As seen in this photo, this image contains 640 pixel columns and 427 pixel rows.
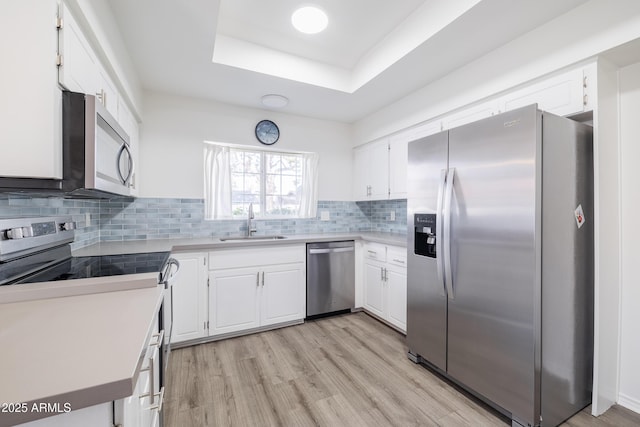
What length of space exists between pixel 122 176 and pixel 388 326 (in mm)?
2637

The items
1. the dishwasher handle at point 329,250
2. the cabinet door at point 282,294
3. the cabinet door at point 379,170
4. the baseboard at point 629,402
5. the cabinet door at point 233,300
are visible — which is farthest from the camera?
the cabinet door at point 379,170

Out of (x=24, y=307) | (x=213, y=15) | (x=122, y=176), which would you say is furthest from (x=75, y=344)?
(x=213, y=15)

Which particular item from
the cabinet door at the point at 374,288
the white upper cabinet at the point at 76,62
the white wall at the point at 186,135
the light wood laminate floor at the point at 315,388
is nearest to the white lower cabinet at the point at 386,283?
the cabinet door at the point at 374,288

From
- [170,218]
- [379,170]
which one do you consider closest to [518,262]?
[379,170]

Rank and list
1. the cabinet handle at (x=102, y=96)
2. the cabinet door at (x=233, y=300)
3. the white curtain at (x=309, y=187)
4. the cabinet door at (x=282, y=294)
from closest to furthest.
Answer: the cabinet handle at (x=102, y=96)
the cabinet door at (x=233, y=300)
the cabinet door at (x=282, y=294)
the white curtain at (x=309, y=187)

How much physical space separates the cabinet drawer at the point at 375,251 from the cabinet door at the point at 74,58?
2.57 m

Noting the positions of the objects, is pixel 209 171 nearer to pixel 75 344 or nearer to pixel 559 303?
pixel 75 344

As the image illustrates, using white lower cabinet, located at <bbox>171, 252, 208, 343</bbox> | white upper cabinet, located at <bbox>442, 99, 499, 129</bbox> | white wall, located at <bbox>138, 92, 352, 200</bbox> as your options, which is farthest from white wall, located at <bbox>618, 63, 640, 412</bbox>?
white lower cabinet, located at <bbox>171, 252, 208, 343</bbox>

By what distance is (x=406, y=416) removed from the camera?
164 centimetres

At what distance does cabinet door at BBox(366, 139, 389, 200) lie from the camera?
10.6 feet

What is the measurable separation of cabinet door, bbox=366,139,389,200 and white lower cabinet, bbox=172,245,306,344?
116cm

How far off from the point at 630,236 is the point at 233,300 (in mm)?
2952

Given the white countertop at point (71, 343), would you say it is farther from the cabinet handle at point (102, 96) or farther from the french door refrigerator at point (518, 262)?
the french door refrigerator at point (518, 262)

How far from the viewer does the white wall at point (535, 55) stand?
1.50 metres
